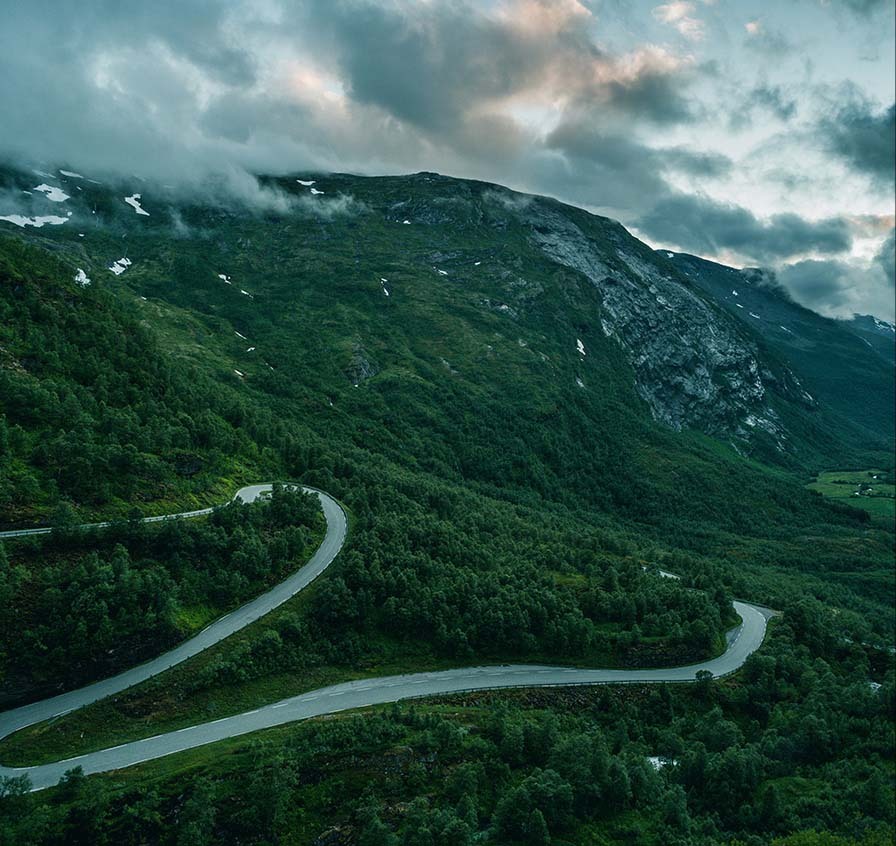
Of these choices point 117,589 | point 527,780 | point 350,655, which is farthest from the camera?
point 350,655

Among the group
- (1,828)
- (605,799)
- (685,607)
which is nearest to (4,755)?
(1,828)

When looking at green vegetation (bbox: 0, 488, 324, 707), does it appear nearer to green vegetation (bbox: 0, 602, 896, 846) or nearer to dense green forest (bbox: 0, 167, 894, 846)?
dense green forest (bbox: 0, 167, 894, 846)

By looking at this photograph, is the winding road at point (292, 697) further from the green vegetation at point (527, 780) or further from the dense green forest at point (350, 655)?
the green vegetation at point (527, 780)

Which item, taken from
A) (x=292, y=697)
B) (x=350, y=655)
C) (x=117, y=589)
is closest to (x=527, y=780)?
(x=292, y=697)

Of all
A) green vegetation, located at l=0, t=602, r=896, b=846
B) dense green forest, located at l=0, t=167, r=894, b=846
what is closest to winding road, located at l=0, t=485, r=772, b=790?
dense green forest, located at l=0, t=167, r=894, b=846

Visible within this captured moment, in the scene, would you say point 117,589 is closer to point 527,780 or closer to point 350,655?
point 350,655

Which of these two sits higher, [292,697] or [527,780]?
[292,697]

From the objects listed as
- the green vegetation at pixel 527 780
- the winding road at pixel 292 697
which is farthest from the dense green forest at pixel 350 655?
the winding road at pixel 292 697

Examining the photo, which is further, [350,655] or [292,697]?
[350,655]

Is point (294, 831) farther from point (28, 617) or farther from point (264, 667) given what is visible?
point (28, 617)
